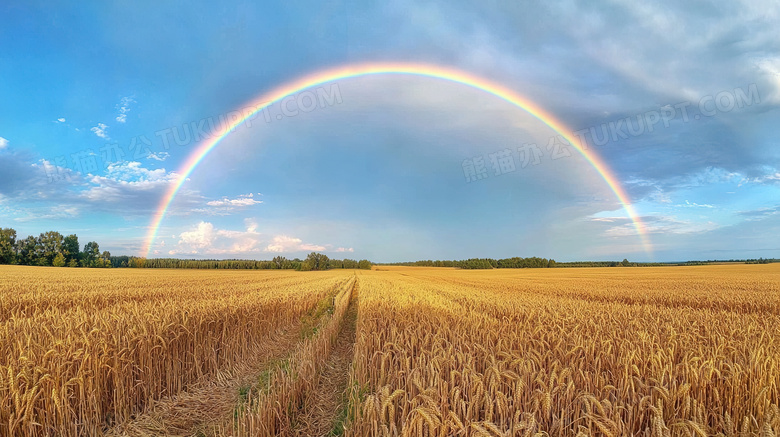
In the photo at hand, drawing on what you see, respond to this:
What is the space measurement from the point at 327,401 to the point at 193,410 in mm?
2124

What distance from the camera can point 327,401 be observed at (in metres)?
5.35

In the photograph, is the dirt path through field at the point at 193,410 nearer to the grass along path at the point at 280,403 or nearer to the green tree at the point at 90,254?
the grass along path at the point at 280,403

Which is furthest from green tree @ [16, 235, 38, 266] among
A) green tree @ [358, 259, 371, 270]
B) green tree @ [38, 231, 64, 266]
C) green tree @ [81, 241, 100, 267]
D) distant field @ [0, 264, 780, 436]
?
distant field @ [0, 264, 780, 436]

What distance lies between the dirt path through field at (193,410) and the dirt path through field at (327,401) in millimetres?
1262

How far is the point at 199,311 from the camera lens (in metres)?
8.32

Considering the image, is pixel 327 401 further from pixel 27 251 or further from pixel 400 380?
pixel 27 251

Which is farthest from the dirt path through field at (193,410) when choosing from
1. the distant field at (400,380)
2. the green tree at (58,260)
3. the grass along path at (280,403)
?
the green tree at (58,260)

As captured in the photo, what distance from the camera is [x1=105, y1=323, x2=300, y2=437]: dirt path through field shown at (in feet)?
15.3

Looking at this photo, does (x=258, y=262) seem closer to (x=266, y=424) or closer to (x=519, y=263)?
(x=519, y=263)

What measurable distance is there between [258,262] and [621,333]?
467 feet

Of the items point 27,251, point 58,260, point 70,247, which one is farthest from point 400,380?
point 70,247

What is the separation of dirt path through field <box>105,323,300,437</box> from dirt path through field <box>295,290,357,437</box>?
1.26m

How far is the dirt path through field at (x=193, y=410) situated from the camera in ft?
15.3

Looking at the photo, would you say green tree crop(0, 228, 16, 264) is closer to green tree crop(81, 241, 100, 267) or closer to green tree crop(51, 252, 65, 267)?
green tree crop(51, 252, 65, 267)
